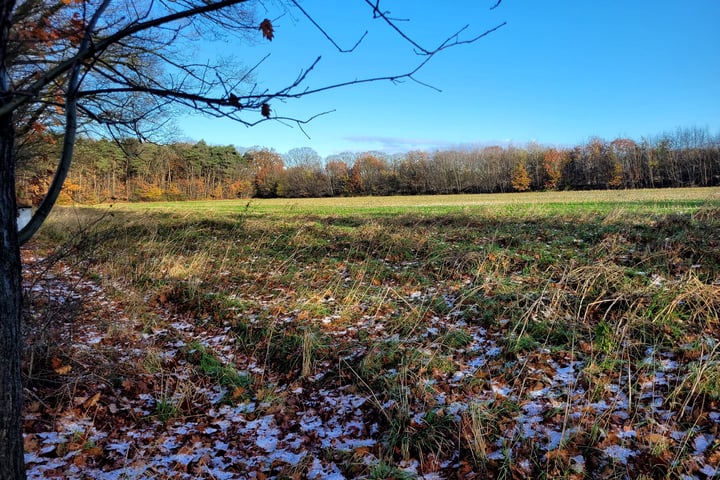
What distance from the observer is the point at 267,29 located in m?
2.37

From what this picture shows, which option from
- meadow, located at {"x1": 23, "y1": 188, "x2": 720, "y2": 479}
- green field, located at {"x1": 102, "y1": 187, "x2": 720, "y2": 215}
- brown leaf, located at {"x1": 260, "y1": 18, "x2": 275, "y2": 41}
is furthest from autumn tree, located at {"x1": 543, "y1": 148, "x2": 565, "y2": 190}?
brown leaf, located at {"x1": 260, "y1": 18, "x2": 275, "y2": 41}

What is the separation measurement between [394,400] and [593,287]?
13.6 feet

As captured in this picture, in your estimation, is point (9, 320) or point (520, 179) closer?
point (9, 320)

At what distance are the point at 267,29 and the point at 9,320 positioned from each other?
198cm

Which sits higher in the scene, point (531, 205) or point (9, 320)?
point (531, 205)

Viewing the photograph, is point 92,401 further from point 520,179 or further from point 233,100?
point 520,179

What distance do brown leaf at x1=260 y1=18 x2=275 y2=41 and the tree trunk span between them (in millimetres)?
1300

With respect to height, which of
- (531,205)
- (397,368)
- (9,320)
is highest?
(531,205)

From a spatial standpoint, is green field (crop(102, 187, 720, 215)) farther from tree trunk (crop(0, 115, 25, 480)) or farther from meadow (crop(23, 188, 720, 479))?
tree trunk (crop(0, 115, 25, 480))

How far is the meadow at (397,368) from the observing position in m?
3.60

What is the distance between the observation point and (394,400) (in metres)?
4.40

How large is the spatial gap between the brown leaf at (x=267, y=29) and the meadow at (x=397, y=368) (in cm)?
328

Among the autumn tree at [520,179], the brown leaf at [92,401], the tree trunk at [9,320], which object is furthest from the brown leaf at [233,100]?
the autumn tree at [520,179]

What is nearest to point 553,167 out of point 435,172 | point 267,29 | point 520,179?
point 520,179
